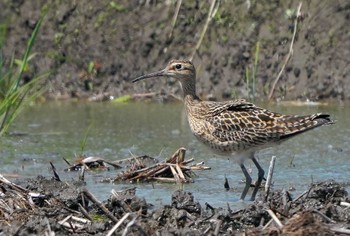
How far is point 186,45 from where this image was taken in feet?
53.4

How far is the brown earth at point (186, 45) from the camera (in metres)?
15.3

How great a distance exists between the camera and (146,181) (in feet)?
35.2

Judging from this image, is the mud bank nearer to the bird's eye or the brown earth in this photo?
the bird's eye

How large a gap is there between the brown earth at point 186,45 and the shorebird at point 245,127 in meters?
3.78

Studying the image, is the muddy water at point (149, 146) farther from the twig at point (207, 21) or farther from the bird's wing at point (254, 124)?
the twig at point (207, 21)

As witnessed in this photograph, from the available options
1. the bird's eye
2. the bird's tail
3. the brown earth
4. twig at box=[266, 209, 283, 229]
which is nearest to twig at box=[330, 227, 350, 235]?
twig at box=[266, 209, 283, 229]

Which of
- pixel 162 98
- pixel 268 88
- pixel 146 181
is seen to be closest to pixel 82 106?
pixel 162 98

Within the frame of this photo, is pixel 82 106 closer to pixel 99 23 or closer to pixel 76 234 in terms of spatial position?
pixel 99 23

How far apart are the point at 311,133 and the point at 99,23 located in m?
4.88

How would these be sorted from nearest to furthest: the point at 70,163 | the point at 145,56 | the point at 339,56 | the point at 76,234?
the point at 76,234
the point at 70,163
the point at 339,56
the point at 145,56

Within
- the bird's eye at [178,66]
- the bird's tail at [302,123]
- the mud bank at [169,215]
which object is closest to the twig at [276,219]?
the mud bank at [169,215]

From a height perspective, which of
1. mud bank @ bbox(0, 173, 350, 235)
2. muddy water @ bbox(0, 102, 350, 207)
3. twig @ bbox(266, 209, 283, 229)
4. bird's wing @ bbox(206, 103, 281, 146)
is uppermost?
bird's wing @ bbox(206, 103, 281, 146)

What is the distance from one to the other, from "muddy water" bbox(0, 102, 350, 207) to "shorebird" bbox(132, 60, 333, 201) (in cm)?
38

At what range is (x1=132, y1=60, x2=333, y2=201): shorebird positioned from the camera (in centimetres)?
1018
